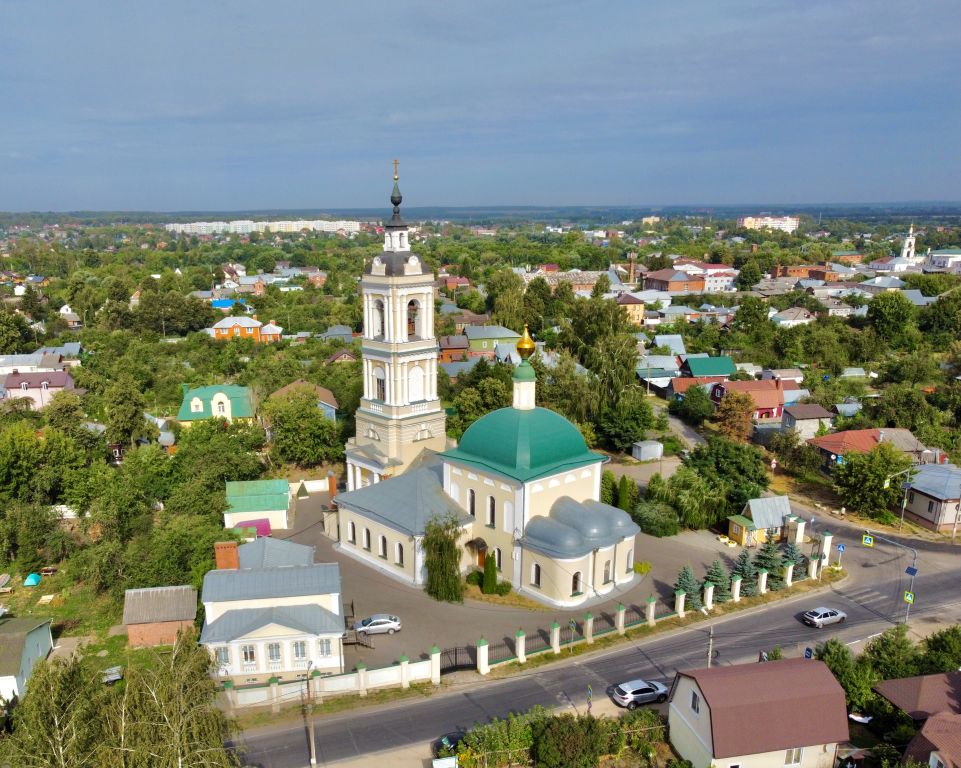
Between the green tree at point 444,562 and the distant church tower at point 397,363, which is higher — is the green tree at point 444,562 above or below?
below

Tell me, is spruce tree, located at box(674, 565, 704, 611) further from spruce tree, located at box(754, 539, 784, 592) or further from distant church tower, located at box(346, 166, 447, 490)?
distant church tower, located at box(346, 166, 447, 490)

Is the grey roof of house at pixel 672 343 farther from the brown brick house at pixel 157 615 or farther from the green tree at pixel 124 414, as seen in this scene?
the brown brick house at pixel 157 615

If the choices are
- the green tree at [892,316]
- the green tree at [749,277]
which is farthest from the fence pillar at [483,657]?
the green tree at [749,277]

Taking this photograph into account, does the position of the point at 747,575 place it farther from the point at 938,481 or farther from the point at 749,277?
the point at 749,277

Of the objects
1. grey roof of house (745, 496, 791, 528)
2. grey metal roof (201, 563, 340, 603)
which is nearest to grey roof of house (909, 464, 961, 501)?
grey roof of house (745, 496, 791, 528)

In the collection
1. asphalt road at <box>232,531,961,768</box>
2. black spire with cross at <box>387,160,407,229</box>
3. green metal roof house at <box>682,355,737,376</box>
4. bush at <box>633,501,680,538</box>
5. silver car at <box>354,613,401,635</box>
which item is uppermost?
black spire with cross at <box>387,160,407,229</box>

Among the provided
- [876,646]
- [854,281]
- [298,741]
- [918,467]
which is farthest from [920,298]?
[298,741]
